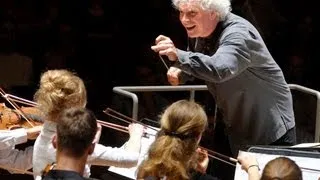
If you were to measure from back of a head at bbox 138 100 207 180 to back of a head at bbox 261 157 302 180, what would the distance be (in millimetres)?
281

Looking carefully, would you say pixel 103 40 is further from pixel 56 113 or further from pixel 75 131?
pixel 75 131

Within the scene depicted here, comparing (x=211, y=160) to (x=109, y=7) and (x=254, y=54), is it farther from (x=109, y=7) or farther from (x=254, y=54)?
(x=109, y=7)

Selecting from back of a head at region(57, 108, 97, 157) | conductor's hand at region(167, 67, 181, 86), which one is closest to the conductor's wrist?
conductor's hand at region(167, 67, 181, 86)

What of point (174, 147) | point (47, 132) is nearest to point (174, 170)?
point (174, 147)

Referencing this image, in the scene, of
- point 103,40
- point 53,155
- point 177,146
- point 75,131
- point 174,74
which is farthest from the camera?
point 103,40

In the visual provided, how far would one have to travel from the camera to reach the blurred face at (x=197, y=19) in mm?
3217

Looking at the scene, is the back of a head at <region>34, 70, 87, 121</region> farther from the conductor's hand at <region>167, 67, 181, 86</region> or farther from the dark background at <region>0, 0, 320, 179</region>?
the dark background at <region>0, 0, 320, 179</region>

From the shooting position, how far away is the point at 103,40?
5906mm

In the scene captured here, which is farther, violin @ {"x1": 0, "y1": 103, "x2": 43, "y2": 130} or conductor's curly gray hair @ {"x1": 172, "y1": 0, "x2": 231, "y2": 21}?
violin @ {"x1": 0, "y1": 103, "x2": 43, "y2": 130}

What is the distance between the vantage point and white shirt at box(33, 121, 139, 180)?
2994mm

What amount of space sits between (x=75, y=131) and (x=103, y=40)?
11.1 ft

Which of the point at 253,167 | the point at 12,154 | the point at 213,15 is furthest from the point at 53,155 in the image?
the point at 213,15

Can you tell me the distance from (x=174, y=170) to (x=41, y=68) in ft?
10.4

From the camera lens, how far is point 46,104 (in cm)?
300
